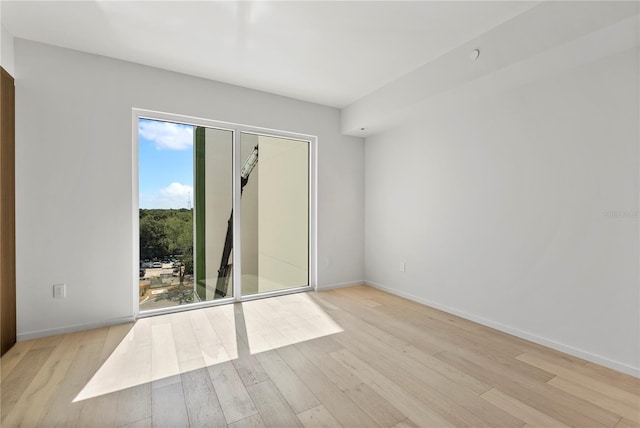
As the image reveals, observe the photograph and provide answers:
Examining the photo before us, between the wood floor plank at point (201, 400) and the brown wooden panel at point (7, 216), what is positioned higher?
the brown wooden panel at point (7, 216)

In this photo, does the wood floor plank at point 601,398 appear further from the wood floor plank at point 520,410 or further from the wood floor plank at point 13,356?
the wood floor plank at point 13,356

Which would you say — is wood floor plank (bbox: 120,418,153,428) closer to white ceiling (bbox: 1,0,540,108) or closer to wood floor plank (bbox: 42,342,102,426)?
wood floor plank (bbox: 42,342,102,426)

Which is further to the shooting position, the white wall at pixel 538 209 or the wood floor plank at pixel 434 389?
the white wall at pixel 538 209

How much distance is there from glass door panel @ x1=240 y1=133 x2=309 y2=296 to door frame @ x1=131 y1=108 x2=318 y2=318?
0.07 m

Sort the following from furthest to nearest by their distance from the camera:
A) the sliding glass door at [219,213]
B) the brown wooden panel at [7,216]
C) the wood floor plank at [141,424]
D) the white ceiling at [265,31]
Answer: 1. the sliding glass door at [219,213]
2. the brown wooden panel at [7,216]
3. the white ceiling at [265,31]
4. the wood floor plank at [141,424]

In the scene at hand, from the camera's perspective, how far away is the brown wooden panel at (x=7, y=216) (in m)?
2.32

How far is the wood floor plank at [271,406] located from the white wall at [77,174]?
1.92 m

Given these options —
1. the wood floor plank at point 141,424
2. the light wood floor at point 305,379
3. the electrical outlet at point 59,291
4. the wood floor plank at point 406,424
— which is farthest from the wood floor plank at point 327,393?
the electrical outlet at point 59,291

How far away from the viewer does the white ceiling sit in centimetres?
217

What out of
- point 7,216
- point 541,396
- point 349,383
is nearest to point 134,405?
point 349,383

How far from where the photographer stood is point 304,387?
6.16 feet

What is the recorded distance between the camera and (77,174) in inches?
108

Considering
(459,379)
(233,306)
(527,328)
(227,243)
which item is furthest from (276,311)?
(527,328)

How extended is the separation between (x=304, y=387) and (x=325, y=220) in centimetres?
259
